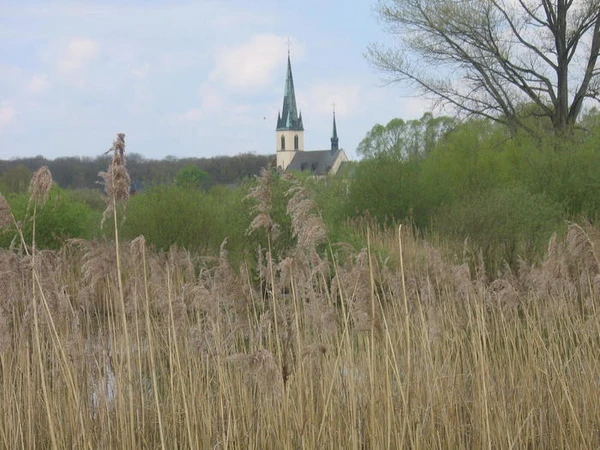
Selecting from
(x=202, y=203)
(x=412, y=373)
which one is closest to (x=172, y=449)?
(x=412, y=373)

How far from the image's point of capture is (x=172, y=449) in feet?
13.4

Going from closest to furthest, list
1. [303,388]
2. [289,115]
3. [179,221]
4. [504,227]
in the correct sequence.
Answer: [303,388] < [504,227] < [179,221] < [289,115]

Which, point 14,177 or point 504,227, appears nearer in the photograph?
point 504,227

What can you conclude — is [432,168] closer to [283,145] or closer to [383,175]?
[383,175]

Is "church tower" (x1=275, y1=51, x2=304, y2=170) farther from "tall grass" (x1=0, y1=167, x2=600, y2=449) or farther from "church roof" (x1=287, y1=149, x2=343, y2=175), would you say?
"tall grass" (x1=0, y1=167, x2=600, y2=449)

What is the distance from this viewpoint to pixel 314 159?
106m

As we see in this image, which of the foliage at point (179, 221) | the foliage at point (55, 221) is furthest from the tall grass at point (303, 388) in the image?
the foliage at point (55, 221)

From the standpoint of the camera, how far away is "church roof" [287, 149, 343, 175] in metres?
103

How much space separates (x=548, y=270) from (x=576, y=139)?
14.9 meters

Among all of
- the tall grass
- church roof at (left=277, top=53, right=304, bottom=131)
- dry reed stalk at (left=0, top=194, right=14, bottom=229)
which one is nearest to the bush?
the tall grass

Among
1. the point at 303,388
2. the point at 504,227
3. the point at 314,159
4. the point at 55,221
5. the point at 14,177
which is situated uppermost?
the point at 314,159

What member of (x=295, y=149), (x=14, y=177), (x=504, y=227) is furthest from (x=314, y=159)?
(x=504, y=227)

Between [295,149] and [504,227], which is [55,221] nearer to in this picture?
[504,227]

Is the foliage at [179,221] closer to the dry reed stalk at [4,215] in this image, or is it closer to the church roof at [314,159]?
the dry reed stalk at [4,215]
